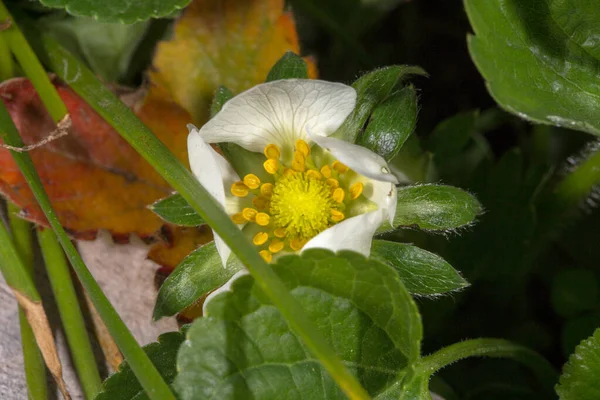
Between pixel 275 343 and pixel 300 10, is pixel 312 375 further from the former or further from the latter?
pixel 300 10

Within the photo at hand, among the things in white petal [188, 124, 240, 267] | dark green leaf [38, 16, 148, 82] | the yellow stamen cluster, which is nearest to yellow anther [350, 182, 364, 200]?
the yellow stamen cluster

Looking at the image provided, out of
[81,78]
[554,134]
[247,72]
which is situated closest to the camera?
[81,78]

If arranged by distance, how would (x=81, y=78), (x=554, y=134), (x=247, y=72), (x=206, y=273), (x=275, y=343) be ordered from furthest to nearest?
(x=554, y=134) → (x=247, y=72) → (x=81, y=78) → (x=206, y=273) → (x=275, y=343)

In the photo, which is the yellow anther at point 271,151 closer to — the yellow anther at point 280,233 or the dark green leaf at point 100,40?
the yellow anther at point 280,233

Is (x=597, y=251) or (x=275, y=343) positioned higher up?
(x=275, y=343)

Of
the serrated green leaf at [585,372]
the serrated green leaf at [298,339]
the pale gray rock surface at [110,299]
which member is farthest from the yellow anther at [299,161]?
the serrated green leaf at [585,372]

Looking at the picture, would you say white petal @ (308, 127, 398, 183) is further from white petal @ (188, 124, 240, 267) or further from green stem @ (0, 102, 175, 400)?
green stem @ (0, 102, 175, 400)

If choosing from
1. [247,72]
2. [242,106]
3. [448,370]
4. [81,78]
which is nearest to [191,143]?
[242,106]
